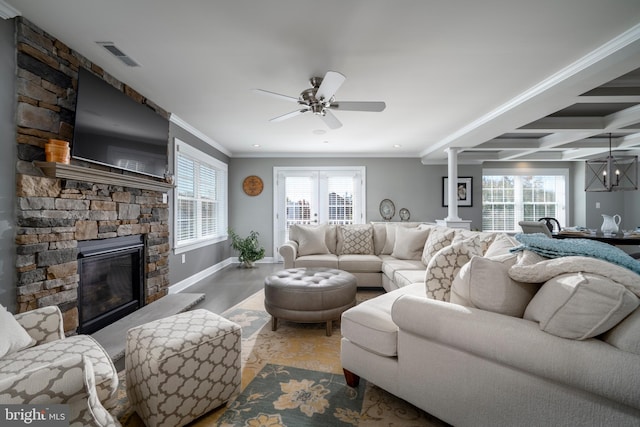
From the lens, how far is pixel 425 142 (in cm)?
536

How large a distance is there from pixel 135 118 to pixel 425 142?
453 cm

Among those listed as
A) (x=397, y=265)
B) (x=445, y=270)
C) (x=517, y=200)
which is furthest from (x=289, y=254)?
(x=517, y=200)

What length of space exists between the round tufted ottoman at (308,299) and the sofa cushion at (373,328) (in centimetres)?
70

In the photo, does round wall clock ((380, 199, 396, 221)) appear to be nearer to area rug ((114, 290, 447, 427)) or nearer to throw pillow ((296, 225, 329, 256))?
throw pillow ((296, 225, 329, 256))

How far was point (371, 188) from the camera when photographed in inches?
255

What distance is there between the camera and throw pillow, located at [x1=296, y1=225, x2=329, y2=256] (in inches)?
167

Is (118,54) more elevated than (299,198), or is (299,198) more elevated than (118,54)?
(118,54)

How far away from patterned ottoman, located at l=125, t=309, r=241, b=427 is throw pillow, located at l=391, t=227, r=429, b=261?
2.78 m

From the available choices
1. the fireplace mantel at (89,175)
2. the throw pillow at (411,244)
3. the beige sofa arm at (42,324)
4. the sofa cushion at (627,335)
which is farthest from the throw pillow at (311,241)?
the sofa cushion at (627,335)

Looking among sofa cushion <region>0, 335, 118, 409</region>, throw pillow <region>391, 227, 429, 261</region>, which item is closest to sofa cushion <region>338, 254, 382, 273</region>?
throw pillow <region>391, 227, 429, 261</region>

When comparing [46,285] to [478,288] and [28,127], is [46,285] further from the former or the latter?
[478,288]

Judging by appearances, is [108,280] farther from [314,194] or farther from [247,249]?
[314,194]

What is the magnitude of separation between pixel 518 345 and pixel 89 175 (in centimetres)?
301

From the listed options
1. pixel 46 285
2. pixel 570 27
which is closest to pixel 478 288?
pixel 570 27
